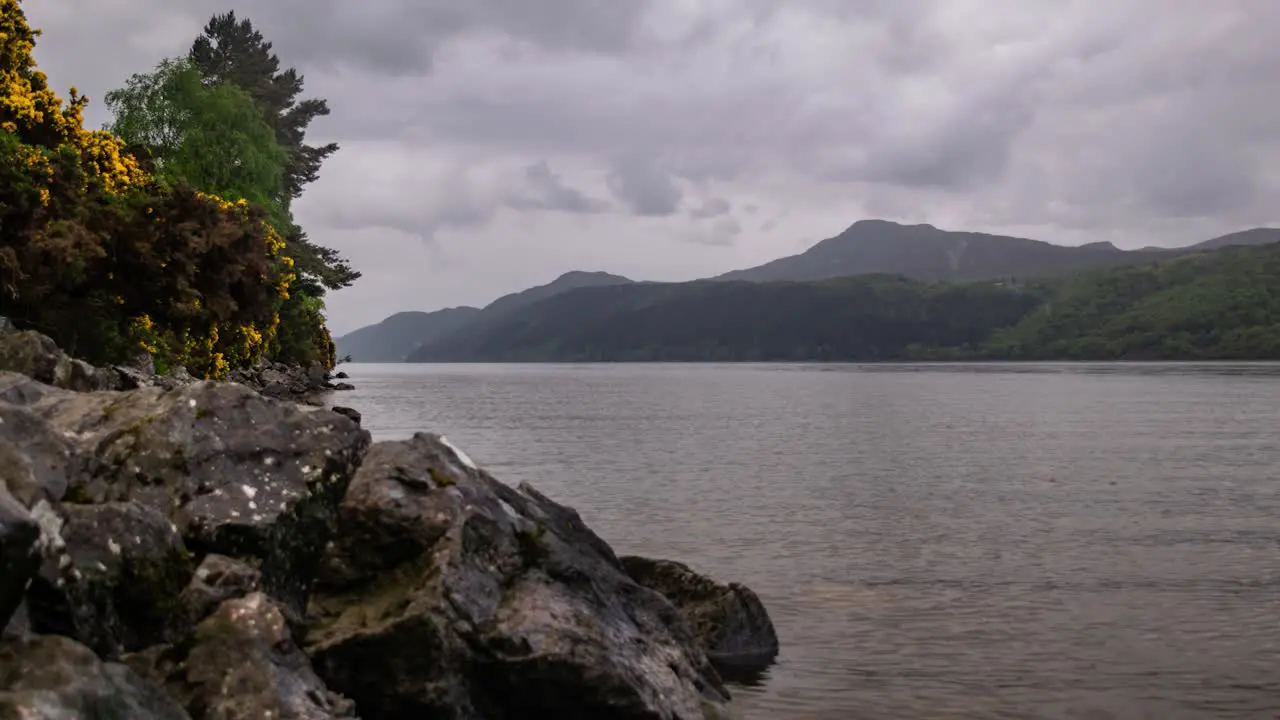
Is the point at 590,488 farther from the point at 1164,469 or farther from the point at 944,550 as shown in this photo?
the point at 1164,469

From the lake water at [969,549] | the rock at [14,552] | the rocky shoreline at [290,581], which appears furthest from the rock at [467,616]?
the rock at [14,552]

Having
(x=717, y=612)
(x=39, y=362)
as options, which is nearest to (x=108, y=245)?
(x=39, y=362)

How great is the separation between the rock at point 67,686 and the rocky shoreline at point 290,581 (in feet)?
0.06

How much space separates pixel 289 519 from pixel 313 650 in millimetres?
1546

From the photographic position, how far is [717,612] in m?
19.0

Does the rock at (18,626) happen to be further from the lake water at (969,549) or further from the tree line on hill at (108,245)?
the tree line on hill at (108,245)

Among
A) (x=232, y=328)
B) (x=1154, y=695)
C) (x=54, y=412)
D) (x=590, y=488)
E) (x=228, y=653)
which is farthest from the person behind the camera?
(x=232, y=328)

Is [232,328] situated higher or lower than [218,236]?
lower

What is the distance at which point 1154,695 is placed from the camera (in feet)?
54.3

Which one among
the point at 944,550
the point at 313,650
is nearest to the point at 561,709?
the point at 313,650

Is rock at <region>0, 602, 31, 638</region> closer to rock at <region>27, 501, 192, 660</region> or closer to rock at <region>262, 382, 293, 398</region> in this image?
rock at <region>27, 501, 192, 660</region>

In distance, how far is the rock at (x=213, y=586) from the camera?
34.8 feet

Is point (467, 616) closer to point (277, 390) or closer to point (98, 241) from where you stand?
point (98, 241)

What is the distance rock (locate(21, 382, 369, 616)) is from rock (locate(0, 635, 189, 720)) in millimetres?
3287
